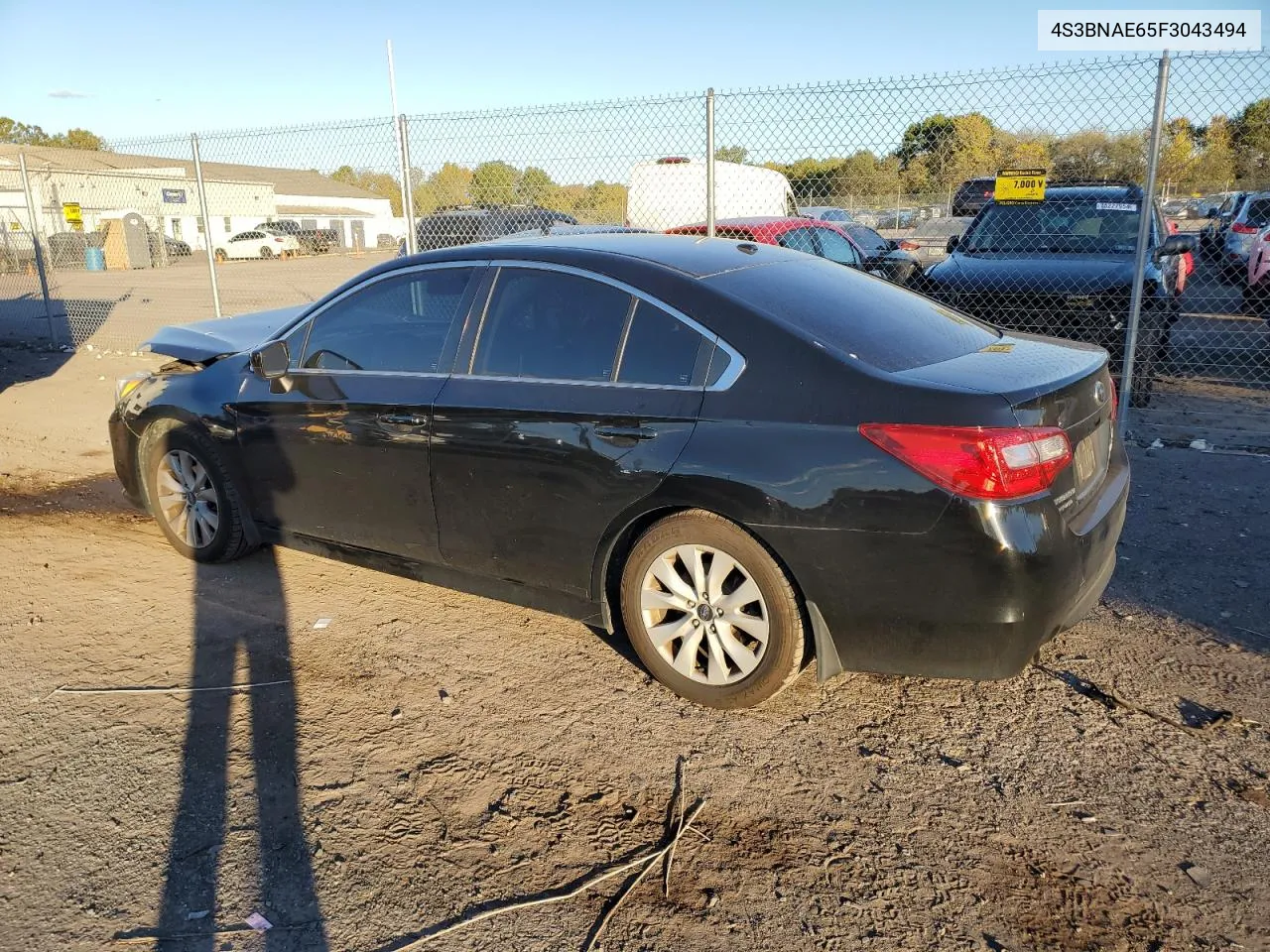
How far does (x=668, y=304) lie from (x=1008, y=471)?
1344 mm

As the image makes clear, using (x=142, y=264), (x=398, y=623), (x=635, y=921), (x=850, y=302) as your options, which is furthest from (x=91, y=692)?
(x=142, y=264)

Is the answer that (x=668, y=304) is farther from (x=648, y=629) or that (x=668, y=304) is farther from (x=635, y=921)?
(x=635, y=921)

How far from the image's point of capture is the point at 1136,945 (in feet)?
7.89

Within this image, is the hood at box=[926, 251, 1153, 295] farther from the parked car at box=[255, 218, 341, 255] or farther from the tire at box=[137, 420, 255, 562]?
the parked car at box=[255, 218, 341, 255]

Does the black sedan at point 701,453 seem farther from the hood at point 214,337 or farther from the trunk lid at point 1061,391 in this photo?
the hood at point 214,337

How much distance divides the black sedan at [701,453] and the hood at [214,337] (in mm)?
575

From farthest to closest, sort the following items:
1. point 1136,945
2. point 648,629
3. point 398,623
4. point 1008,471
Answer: point 398,623
point 648,629
point 1008,471
point 1136,945

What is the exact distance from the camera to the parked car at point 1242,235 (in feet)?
49.1

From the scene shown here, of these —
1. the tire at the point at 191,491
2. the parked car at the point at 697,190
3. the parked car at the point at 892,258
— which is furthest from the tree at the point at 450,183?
the tire at the point at 191,491

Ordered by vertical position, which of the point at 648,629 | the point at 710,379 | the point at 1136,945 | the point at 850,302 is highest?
the point at 850,302

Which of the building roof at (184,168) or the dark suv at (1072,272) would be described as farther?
the building roof at (184,168)

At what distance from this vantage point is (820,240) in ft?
34.0

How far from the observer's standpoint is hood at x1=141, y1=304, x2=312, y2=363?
5223mm

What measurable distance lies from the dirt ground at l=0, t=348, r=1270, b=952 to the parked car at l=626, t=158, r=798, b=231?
8.74m
